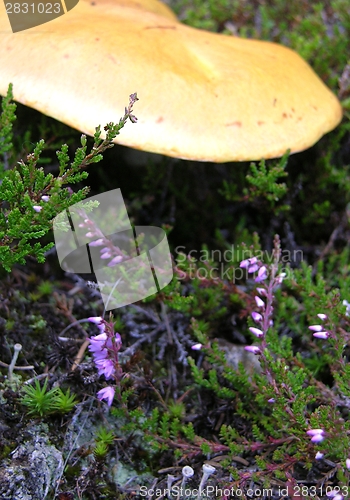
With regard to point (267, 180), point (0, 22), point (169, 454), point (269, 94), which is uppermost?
point (0, 22)

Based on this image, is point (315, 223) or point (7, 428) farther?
point (315, 223)

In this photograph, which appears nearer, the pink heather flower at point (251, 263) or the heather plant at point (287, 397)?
the heather plant at point (287, 397)

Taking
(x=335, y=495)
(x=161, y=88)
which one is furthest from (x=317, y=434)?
(x=161, y=88)

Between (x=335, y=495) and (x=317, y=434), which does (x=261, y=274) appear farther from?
(x=335, y=495)

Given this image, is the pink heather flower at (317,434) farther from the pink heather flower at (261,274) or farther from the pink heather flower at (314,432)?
the pink heather flower at (261,274)

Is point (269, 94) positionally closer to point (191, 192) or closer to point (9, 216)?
point (191, 192)

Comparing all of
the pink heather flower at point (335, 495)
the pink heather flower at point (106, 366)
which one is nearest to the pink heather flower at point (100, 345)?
the pink heather flower at point (106, 366)

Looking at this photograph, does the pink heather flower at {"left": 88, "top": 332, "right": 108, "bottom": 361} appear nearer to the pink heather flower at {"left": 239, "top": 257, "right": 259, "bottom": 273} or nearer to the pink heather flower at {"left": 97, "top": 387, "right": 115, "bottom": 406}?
the pink heather flower at {"left": 97, "top": 387, "right": 115, "bottom": 406}

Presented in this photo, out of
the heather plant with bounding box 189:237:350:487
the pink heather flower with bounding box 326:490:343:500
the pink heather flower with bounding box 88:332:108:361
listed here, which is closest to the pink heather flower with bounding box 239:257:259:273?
the heather plant with bounding box 189:237:350:487

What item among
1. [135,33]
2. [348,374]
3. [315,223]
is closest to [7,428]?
[348,374]
